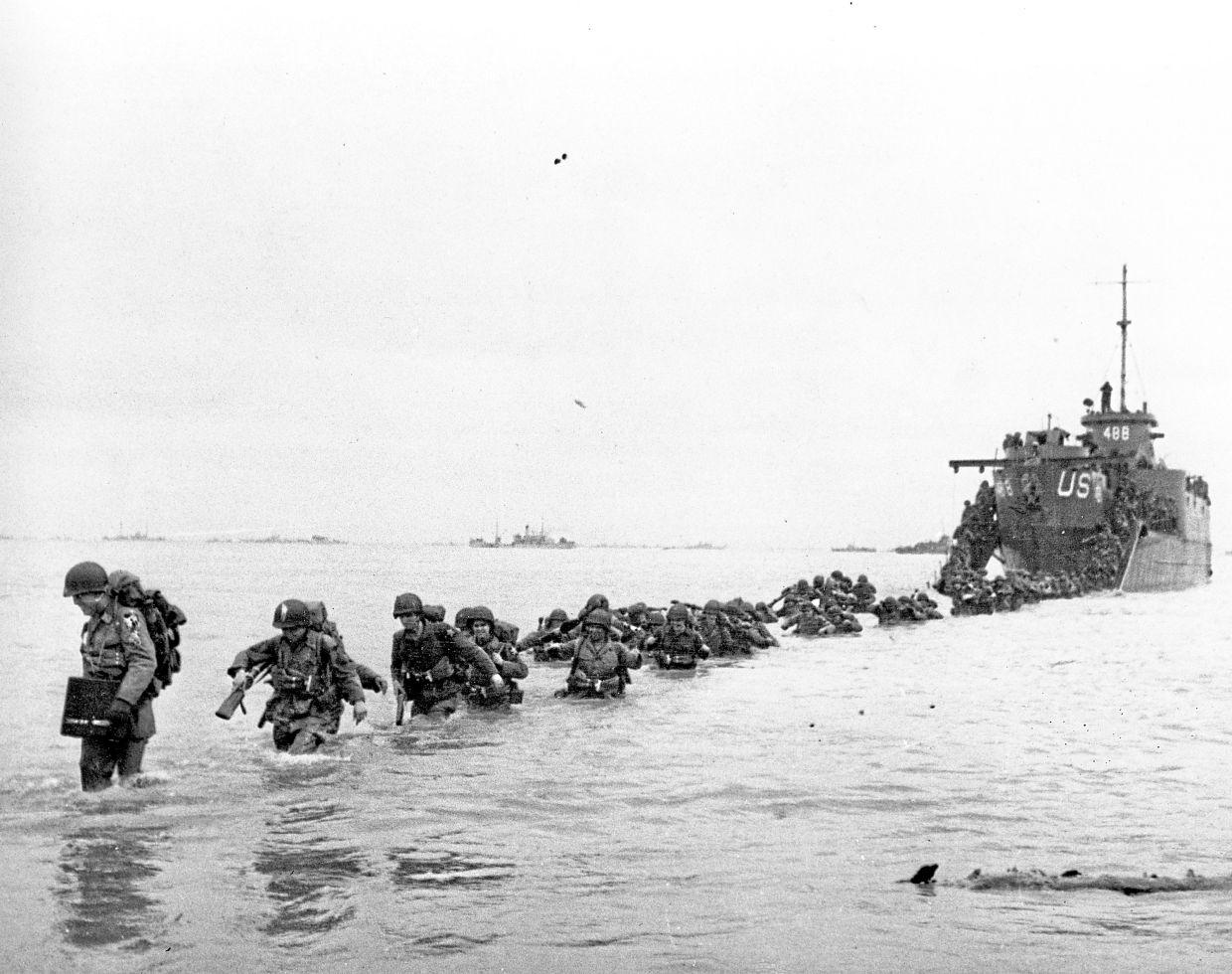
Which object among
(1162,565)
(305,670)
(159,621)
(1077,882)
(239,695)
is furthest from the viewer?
(1162,565)

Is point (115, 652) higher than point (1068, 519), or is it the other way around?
point (1068, 519)

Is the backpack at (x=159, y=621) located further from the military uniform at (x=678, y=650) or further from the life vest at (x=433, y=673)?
the military uniform at (x=678, y=650)

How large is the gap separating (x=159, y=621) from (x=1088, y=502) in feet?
158

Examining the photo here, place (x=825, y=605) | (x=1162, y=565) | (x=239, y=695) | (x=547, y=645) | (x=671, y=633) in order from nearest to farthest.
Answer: (x=239, y=695)
(x=671, y=633)
(x=547, y=645)
(x=825, y=605)
(x=1162, y=565)

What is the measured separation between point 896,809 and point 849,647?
2006 centimetres

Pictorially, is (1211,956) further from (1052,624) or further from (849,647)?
(1052,624)

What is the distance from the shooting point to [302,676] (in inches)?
468

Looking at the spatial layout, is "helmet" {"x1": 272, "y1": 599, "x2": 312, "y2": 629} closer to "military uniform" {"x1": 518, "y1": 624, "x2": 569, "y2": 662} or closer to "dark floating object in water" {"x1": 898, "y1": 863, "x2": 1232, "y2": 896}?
"dark floating object in water" {"x1": 898, "y1": 863, "x2": 1232, "y2": 896}

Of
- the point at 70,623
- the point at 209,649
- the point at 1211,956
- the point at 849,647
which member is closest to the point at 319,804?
the point at 1211,956

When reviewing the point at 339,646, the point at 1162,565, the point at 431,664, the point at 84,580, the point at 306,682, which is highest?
the point at 84,580

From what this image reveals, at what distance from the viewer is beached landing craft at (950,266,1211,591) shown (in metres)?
52.2

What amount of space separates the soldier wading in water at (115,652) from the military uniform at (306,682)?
5.30ft

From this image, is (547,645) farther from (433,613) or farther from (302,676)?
(302,676)

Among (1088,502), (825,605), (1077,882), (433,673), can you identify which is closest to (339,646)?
(433,673)
